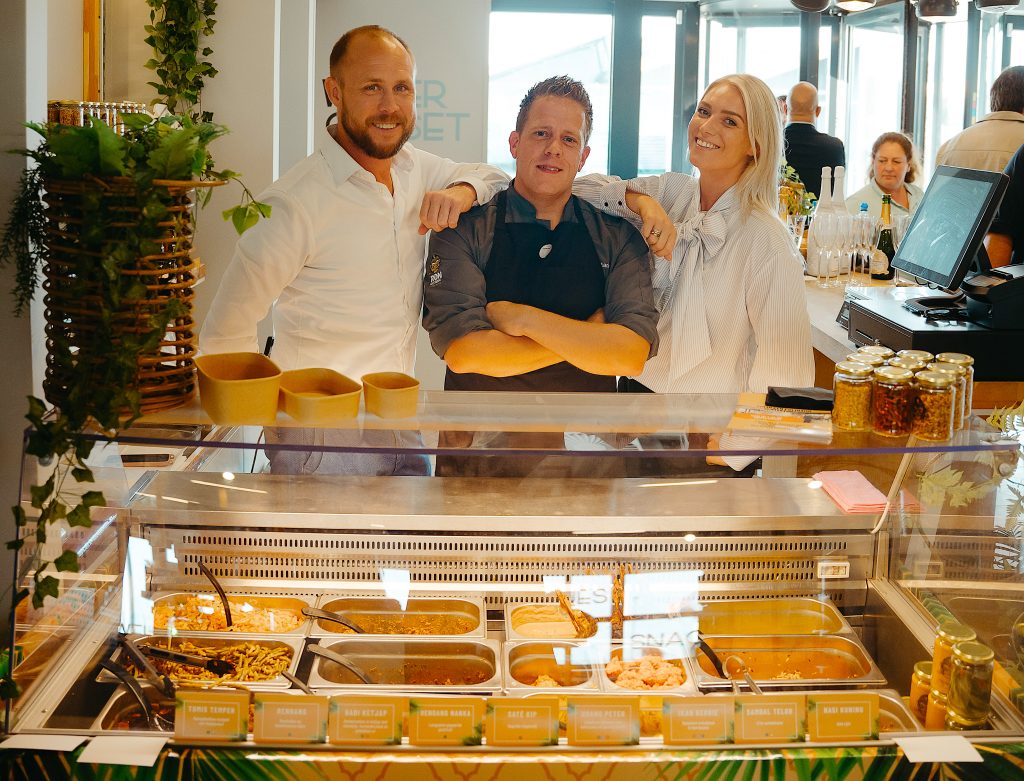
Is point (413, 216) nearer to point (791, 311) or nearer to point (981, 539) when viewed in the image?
point (791, 311)

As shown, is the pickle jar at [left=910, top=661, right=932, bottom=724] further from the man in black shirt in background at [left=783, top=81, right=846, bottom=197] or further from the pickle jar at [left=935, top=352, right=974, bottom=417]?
the man in black shirt in background at [left=783, top=81, right=846, bottom=197]

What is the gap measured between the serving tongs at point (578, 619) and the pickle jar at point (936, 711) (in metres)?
0.55

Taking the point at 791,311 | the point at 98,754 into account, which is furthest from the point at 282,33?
the point at 98,754

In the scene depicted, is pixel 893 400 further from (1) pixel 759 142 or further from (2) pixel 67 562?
(2) pixel 67 562

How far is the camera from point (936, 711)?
1668mm

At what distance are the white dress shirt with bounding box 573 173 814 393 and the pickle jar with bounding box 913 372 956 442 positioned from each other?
2.49 ft

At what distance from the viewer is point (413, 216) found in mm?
2572

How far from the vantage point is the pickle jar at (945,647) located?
5.54 feet

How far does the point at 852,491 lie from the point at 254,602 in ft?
3.72

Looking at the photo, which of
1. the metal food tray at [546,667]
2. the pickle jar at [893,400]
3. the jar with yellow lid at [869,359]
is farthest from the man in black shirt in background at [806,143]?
the metal food tray at [546,667]

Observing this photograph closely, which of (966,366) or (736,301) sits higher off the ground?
(736,301)

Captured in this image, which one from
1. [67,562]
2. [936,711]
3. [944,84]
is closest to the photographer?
[67,562]

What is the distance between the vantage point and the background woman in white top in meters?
2.48

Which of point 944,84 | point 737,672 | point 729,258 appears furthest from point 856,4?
point 737,672
